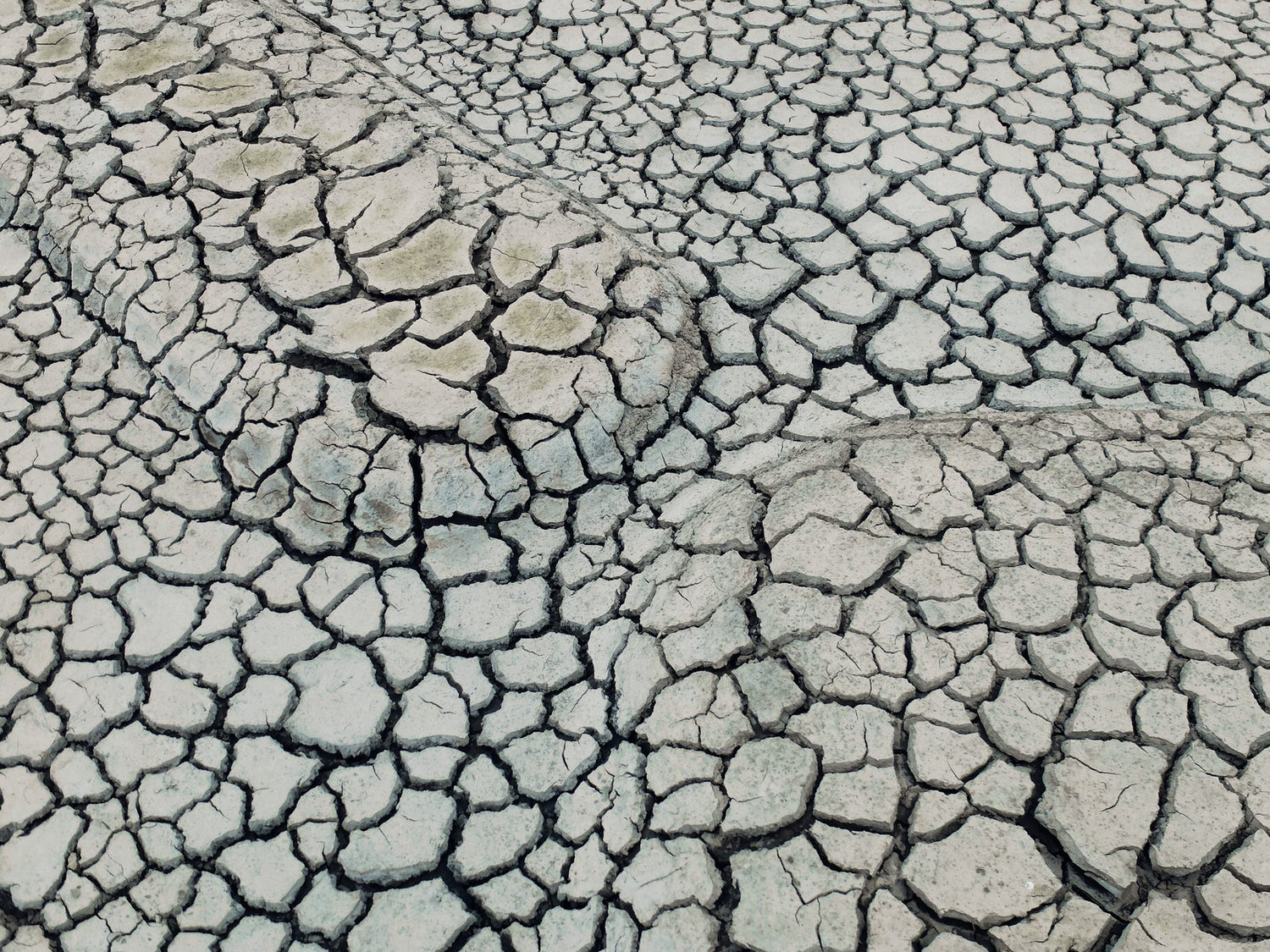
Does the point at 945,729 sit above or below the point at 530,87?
below

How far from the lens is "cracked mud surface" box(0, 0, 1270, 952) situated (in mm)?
1933

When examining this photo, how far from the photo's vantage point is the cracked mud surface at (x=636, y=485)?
6.34 feet

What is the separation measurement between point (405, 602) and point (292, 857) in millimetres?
584

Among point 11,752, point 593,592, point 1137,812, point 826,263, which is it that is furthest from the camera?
point 826,263

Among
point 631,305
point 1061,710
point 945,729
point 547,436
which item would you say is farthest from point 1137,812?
point 631,305

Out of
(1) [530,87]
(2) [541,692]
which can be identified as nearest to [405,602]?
(2) [541,692]

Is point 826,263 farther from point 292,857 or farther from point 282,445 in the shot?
point 292,857

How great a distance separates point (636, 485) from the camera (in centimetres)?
258

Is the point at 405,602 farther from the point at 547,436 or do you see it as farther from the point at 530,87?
the point at 530,87

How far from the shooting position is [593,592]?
93.9 inches

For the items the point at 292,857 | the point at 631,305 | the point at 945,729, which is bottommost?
the point at 292,857

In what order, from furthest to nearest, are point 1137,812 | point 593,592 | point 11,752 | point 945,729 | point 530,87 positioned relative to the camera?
point 530,87 < point 593,592 < point 11,752 < point 945,729 < point 1137,812

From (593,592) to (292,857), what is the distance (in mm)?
797

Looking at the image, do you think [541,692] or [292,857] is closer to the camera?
[292,857]
